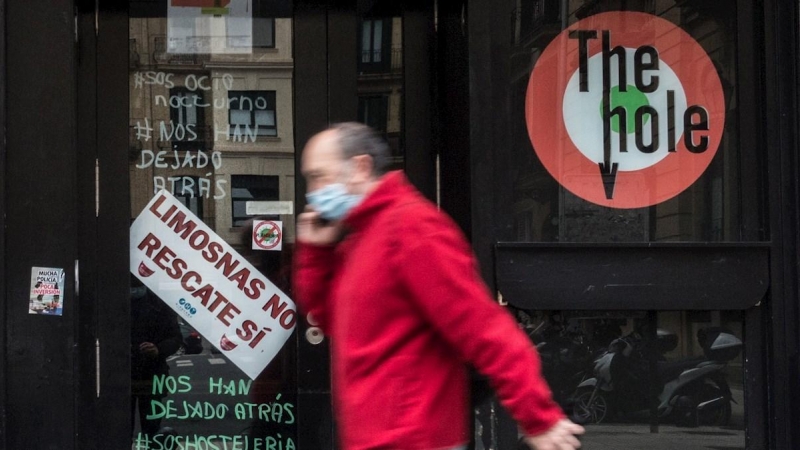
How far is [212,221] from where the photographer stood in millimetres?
5660

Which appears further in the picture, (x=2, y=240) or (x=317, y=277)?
(x=2, y=240)

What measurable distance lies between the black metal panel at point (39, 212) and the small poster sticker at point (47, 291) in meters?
0.03

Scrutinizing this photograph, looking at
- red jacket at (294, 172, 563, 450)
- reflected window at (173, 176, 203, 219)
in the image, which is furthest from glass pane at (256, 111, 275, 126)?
red jacket at (294, 172, 563, 450)

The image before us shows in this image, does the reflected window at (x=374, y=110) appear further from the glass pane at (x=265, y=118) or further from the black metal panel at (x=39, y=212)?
the black metal panel at (x=39, y=212)

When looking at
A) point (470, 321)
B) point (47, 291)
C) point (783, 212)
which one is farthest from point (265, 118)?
point (470, 321)

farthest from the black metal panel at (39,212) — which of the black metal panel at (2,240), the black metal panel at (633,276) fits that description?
the black metal panel at (633,276)

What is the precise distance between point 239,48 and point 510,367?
3495mm

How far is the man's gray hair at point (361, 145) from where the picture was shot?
2.90m

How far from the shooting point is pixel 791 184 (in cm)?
556

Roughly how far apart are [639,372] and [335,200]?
3.13m

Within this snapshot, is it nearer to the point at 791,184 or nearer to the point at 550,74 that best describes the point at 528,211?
the point at 550,74

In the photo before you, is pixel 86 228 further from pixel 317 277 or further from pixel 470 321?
pixel 470 321

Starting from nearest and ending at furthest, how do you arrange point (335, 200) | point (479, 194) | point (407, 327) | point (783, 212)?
point (407, 327) < point (335, 200) < point (479, 194) < point (783, 212)

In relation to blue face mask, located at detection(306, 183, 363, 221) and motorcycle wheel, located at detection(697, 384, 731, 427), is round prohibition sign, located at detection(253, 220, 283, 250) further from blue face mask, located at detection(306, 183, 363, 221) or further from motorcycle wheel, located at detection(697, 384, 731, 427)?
blue face mask, located at detection(306, 183, 363, 221)
